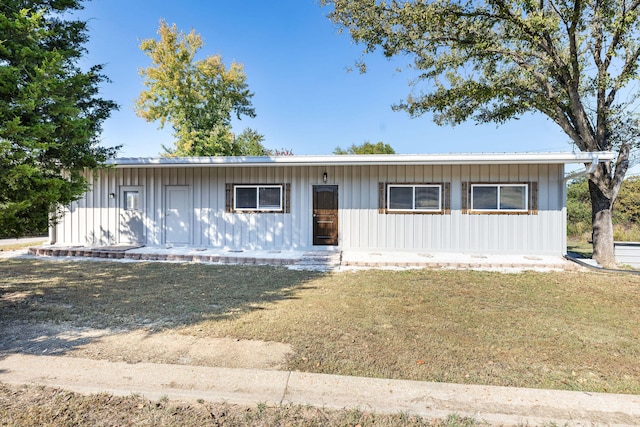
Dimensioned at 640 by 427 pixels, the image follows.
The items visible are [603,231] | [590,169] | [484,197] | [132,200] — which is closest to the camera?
[590,169]

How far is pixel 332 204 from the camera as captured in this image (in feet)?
29.4

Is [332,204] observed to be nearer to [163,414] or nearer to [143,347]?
[143,347]

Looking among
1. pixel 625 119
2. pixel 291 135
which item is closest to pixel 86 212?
pixel 625 119

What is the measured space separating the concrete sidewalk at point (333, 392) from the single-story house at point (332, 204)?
6.27 m

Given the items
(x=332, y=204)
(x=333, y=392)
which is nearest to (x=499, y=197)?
(x=332, y=204)

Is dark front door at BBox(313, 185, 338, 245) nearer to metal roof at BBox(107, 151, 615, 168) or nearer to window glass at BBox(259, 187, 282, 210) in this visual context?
metal roof at BBox(107, 151, 615, 168)

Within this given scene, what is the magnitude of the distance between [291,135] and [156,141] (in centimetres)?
1025

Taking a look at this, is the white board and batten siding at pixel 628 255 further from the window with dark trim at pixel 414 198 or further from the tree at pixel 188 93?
the tree at pixel 188 93

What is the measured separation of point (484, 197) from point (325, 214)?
13.6ft

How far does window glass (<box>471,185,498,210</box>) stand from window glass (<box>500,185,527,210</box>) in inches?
8.3

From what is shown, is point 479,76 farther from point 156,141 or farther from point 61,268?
point 156,141

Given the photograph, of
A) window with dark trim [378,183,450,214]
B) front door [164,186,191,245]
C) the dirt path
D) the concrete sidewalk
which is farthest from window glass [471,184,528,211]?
front door [164,186,191,245]

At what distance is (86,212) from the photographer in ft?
32.0

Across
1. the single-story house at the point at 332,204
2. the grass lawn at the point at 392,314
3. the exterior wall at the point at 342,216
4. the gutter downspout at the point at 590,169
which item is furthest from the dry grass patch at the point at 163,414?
the gutter downspout at the point at 590,169
